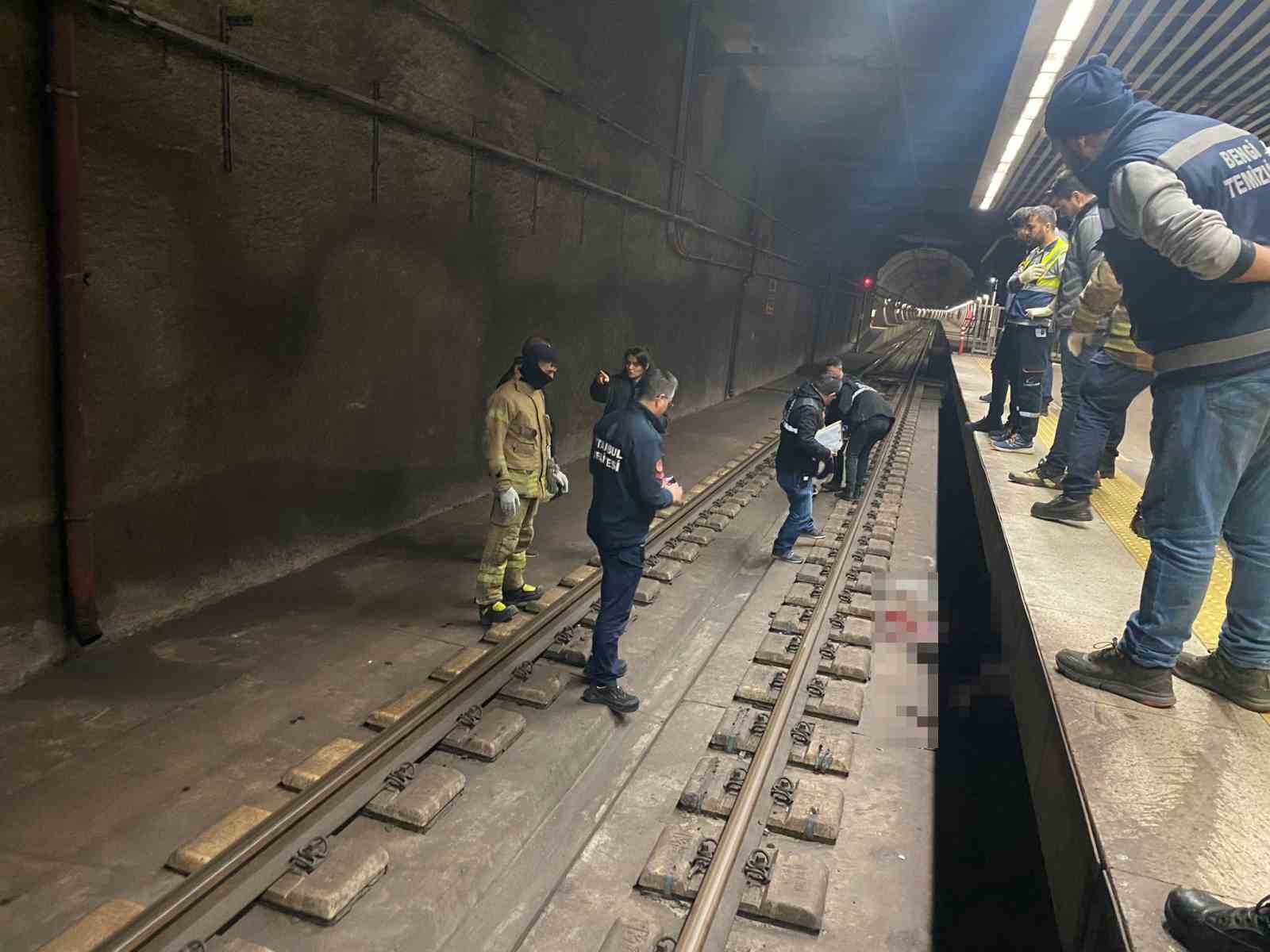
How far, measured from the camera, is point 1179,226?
2816mm

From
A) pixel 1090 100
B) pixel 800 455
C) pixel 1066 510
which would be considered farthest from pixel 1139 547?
pixel 1090 100

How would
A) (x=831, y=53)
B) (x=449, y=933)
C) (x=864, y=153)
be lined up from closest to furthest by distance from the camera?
1. (x=449, y=933)
2. (x=831, y=53)
3. (x=864, y=153)

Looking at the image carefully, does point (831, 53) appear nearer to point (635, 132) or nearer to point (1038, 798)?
point (635, 132)

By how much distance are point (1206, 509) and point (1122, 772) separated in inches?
42.3

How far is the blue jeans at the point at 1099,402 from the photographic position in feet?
18.4

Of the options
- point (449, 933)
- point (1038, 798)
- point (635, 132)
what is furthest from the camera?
point (635, 132)

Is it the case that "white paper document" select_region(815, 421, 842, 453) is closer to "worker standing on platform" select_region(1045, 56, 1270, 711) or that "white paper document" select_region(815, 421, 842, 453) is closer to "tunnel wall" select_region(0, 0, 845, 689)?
"tunnel wall" select_region(0, 0, 845, 689)

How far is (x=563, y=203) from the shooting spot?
936cm

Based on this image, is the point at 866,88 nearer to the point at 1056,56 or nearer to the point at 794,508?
the point at 1056,56

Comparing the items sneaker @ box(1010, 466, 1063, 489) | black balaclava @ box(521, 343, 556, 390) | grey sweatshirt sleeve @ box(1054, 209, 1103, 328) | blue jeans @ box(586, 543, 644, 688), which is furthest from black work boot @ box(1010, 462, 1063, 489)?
black balaclava @ box(521, 343, 556, 390)

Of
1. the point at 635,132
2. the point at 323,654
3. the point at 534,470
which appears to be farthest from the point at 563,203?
the point at 323,654

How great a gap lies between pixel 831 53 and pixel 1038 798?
12686 millimetres

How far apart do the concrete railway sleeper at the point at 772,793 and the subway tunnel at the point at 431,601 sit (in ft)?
0.08

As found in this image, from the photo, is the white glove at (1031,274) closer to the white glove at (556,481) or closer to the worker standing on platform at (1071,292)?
the worker standing on platform at (1071,292)
